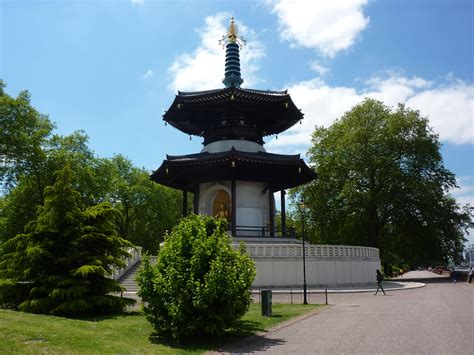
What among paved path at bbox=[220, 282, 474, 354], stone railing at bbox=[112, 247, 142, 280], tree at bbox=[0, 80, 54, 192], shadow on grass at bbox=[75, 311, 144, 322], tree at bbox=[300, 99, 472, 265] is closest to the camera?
paved path at bbox=[220, 282, 474, 354]

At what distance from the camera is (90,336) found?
36.8 ft

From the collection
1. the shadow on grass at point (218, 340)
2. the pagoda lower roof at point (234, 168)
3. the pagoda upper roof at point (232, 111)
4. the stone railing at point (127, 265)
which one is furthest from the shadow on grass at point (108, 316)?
the pagoda upper roof at point (232, 111)

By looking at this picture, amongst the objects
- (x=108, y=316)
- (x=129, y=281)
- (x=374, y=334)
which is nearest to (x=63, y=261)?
(x=108, y=316)

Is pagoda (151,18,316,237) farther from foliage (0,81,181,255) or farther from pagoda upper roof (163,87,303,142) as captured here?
foliage (0,81,181,255)

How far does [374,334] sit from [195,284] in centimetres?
523

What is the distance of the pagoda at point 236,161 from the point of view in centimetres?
2980

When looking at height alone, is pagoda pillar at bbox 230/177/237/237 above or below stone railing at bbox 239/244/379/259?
above

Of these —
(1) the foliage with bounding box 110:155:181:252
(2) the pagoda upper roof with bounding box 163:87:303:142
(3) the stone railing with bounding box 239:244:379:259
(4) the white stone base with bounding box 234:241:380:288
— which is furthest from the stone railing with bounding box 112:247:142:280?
(1) the foliage with bounding box 110:155:181:252

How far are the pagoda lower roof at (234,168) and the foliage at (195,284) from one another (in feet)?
52.3

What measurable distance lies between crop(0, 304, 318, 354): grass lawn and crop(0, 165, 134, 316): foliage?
1.48m

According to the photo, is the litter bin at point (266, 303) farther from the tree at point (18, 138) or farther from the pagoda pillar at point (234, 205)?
the tree at point (18, 138)

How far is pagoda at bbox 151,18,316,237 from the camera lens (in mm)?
29797

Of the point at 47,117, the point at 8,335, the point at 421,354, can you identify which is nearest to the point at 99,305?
the point at 8,335

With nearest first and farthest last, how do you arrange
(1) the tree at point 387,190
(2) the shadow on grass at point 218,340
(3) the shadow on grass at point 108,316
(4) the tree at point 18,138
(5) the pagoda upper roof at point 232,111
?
(2) the shadow on grass at point 218,340 < (3) the shadow on grass at point 108,316 < (5) the pagoda upper roof at point 232,111 < (4) the tree at point 18,138 < (1) the tree at point 387,190
